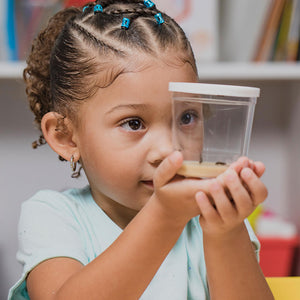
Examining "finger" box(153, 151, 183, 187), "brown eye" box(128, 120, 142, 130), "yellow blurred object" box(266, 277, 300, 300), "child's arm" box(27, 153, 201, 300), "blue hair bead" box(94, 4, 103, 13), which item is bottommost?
"yellow blurred object" box(266, 277, 300, 300)

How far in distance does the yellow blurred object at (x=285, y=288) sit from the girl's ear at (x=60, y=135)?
0.40m

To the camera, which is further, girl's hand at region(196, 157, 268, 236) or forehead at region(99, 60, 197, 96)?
forehead at region(99, 60, 197, 96)

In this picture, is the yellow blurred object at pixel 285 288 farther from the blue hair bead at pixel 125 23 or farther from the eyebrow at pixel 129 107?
the blue hair bead at pixel 125 23

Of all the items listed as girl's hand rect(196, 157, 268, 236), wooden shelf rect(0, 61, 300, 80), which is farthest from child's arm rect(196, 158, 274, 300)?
wooden shelf rect(0, 61, 300, 80)

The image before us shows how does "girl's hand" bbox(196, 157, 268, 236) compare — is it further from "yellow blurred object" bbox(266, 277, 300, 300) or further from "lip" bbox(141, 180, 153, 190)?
"yellow blurred object" bbox(266, 277, 300, 300)

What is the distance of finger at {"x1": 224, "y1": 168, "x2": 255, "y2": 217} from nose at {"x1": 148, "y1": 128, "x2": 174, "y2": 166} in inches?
7.7

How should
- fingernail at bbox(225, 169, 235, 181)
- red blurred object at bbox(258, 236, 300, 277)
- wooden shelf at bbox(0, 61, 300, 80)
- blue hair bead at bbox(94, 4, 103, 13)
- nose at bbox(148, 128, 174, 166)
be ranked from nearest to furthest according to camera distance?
fingernail at bbox(225, 169, 235, 181) < nose at bbox(148, 128, 174, 166) < blue hair bead at bbox(94, 4, 103, 13) < wooden shelf at bbox(0, 61, 300, 80) < red blurred object at bbox(258, 236, 300, 277)

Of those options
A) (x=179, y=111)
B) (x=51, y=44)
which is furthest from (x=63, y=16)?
(x=179, y=111)

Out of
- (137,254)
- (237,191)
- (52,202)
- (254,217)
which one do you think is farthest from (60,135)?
(254,217)

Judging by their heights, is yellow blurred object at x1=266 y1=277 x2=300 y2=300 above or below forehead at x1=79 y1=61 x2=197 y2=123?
below

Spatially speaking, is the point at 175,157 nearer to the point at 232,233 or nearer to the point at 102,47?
the point at 232,233

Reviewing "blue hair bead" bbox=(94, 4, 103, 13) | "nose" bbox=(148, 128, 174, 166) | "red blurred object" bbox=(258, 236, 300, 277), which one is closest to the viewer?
"nose" bbox=(148, 128, 174, 166)

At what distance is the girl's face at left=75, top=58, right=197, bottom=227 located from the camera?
0.73m

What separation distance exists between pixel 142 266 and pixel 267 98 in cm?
122
